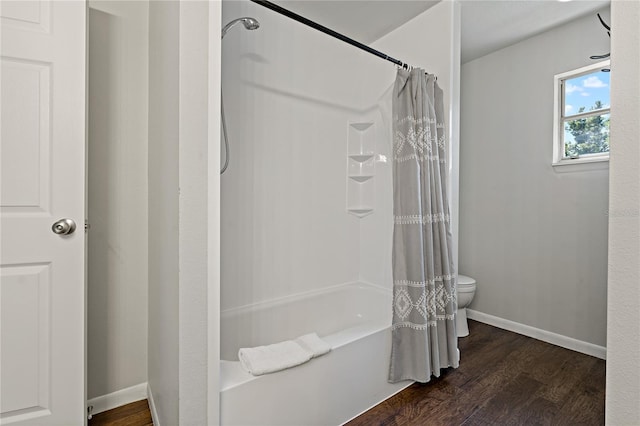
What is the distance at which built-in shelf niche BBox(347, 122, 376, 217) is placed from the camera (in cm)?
270

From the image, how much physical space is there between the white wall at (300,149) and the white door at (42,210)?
2.81 ft

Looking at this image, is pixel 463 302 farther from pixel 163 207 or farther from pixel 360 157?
pixel 163 207

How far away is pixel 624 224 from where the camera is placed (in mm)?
567

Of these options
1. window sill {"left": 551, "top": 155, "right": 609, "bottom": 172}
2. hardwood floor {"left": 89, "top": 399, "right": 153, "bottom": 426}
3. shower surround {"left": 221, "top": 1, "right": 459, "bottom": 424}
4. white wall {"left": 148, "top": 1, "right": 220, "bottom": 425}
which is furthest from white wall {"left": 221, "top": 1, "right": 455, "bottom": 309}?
window sill {"left": 551, "top": 155, "right": 609, "bottom": 172}

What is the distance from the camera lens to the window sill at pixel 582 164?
242cm

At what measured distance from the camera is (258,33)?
Result: 226cm

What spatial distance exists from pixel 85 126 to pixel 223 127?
74 cm

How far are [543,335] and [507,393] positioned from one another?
107cm

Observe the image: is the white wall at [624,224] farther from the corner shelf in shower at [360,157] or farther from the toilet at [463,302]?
the toilet at [463,302]

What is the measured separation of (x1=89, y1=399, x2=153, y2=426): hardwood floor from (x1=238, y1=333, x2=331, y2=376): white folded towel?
68 cm

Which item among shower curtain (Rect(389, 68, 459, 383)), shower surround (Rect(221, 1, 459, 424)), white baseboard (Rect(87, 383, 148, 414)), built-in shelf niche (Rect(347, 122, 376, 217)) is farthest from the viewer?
built-in shelf niche (Rect(347, 122, 376, 217))

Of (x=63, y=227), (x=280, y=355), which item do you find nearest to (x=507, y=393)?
(x=280, y=355)

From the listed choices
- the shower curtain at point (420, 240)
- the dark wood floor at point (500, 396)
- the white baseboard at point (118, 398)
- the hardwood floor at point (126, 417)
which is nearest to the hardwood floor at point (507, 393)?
the dark wood floor at point (500, 396)

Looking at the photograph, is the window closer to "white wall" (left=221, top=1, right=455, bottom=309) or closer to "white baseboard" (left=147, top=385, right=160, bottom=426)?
"white wall" (left=221, top=1, right=455, bottom=309)
